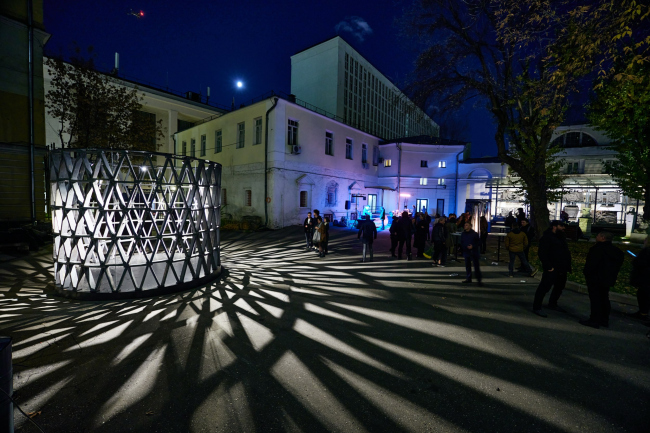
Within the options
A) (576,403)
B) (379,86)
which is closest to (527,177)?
(576,403)

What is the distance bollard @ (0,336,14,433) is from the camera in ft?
6.72

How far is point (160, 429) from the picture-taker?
273cm

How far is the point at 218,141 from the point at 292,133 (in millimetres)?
8524

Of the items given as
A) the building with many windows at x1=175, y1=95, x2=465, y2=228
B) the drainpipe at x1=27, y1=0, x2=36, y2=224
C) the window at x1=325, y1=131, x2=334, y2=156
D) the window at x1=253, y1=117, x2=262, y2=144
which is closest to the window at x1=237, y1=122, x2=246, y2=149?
the building with many windows at x1=175, y1=95, x2=465, y2=228

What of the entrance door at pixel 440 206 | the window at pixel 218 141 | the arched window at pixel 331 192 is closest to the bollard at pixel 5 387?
the arched window at pixel 331 192

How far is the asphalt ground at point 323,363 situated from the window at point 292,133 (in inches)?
624

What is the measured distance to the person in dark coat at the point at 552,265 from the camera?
5.59 metres

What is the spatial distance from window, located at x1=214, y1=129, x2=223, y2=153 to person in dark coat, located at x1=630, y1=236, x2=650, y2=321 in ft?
85.6

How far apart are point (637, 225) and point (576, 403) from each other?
2048cm

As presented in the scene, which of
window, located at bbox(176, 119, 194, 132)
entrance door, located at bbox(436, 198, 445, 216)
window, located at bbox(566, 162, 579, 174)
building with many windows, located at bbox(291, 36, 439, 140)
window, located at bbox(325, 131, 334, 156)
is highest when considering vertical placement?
building with many windows, located at bbox(291, 36, 439, 140)

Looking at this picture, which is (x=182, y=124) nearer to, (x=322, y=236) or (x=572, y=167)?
(x=322, y=236)

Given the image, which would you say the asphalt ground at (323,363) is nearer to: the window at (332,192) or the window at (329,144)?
the window at (332,192)

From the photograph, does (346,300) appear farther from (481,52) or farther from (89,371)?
(481,52)

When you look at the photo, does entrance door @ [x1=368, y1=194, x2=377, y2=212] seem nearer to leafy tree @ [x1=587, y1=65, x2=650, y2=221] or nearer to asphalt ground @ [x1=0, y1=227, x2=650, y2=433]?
leafy tree @ [x1=587, y1=65, x2=650, y2=221]
